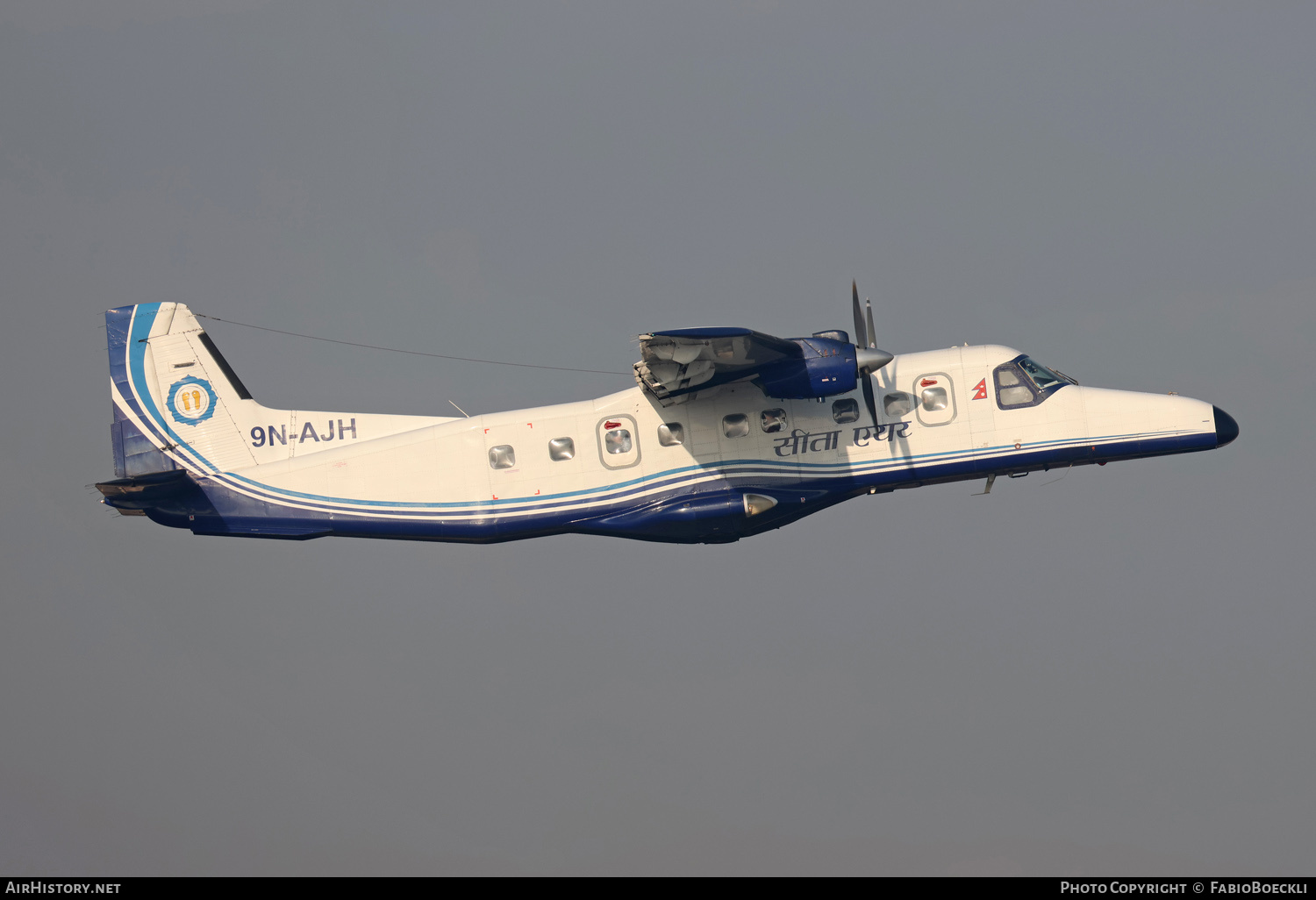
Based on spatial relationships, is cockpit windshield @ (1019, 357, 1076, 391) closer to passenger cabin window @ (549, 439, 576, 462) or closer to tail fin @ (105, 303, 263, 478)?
passenger cabin window @ (549, 439, 576, 462)

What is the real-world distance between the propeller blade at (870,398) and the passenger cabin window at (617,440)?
3.70 metres

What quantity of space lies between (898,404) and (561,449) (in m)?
5.28

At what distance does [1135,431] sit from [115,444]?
16.6m

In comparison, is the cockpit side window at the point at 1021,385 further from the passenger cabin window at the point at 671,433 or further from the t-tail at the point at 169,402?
the t-tail at the point at 169,402

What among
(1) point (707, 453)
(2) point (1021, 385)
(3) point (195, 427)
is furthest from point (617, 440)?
(3) point (195, 427)

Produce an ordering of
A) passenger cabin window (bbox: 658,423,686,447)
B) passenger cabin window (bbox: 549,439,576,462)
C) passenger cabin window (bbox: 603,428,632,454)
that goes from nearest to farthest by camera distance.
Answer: passenger cabin window (bbox: 658,423,686,447)
passenger cabin window (bbox: 603,428,632,454)
passenger cabin window (bbox: 549,439,576,462)

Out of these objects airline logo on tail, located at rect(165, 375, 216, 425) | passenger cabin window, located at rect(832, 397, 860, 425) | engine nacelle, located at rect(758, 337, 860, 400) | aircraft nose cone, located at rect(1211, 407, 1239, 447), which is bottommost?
aircraft nose cone, located at rect(1211, 407, 1239, 447)

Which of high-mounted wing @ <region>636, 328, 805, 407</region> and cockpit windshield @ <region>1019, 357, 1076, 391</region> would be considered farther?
cockpit windshield @ <region>1019, 357, 1076, 391</region>

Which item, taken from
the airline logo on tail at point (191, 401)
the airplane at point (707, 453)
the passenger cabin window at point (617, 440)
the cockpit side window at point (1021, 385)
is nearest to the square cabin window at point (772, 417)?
the airplane at point (707, 453)

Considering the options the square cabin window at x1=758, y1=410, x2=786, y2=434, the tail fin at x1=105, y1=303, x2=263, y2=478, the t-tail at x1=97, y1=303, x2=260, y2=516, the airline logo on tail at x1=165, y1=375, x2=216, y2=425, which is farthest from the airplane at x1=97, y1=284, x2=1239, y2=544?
the airline logo on tail at x1=165, y1=375, x2=216, y2=425

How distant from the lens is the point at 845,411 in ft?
65.6

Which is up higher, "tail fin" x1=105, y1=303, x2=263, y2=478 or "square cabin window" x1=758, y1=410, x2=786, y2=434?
"tail fin" x1=105, y1=303, x2=263, y2=478

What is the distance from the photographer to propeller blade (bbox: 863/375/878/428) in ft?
65.0

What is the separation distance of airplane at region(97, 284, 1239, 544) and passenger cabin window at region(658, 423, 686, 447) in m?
0.03
